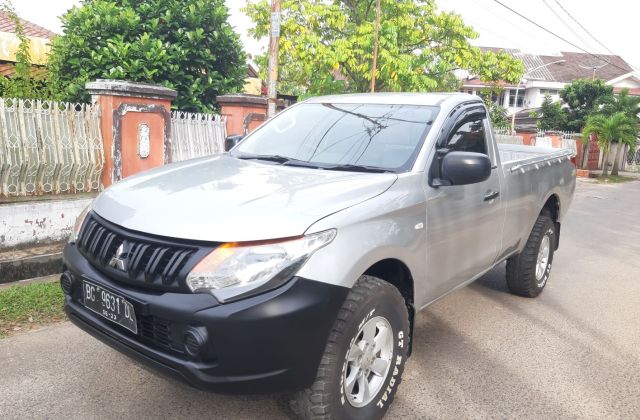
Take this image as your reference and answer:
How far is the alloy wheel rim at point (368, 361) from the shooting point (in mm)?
2434

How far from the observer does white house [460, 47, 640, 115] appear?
43.2 metres

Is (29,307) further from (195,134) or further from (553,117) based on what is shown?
(553,117)

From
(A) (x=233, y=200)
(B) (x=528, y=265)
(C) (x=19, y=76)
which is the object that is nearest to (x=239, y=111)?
(C) (x=19, y=76)

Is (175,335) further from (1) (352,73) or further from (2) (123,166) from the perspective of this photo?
(1) (352,73)

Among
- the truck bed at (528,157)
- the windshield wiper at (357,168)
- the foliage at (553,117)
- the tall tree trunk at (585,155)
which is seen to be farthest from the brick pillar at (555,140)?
the windshield wiper at (357,168)

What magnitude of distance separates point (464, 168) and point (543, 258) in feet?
8.31

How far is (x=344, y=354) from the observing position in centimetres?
229

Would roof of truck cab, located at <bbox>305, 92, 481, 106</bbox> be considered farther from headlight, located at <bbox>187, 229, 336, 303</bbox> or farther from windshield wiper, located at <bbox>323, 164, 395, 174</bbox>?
headlight, located at <bbox>187, 229, 336, 303</bbox>

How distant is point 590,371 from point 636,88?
4643 cm

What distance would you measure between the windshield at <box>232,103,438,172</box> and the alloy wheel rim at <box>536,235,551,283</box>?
214cm

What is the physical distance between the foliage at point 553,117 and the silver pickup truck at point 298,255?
97.5ft

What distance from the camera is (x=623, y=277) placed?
5707mm

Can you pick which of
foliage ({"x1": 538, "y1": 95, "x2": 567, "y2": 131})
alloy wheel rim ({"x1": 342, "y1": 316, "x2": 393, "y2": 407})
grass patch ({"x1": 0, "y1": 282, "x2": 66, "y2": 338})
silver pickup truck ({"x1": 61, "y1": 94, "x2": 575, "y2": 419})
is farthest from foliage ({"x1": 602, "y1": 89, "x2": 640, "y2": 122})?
grass patch ({"x1": 0, "y1": 282, "x2": 66, "y2": 338})

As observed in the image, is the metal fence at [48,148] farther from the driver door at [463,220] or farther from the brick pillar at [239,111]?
the driver door at [463,220]
